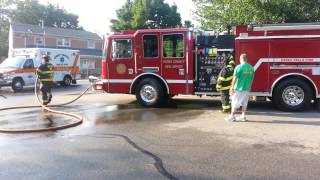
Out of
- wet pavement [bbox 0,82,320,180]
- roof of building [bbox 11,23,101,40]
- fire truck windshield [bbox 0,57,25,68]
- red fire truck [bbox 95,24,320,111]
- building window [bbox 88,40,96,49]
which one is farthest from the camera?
building window [bbox 88,40,96,49]

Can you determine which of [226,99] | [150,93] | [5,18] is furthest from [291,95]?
[5,18]

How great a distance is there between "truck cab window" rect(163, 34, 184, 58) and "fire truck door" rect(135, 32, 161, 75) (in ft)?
0.75

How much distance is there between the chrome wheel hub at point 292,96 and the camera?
38.7 feet

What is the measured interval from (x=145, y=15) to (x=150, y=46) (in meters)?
36.1

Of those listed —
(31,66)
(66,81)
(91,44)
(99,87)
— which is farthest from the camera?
(91,44)

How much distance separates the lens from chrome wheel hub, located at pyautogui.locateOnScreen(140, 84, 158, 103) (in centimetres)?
1312

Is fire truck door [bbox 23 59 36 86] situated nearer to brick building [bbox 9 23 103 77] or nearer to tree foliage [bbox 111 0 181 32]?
tree foliage [bbox 111 0 181 32]

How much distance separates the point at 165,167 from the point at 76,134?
326 cm

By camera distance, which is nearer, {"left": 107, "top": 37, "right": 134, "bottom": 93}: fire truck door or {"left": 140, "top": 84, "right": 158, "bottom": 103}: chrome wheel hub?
{"left": 140, "top": 84, "right": 158, "bottom": 103}: chrome wheel hub

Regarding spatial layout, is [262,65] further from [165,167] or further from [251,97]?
[165,167]

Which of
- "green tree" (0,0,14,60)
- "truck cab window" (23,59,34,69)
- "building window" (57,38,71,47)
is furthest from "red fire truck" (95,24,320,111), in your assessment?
"green tree" (0,0,14,60)

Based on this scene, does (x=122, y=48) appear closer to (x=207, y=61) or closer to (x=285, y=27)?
(x=207, y=61)

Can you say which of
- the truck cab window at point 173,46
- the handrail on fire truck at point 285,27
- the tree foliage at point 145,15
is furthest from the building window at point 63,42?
the handrail on fire truck at point 285,27

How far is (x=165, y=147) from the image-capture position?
293 inches
